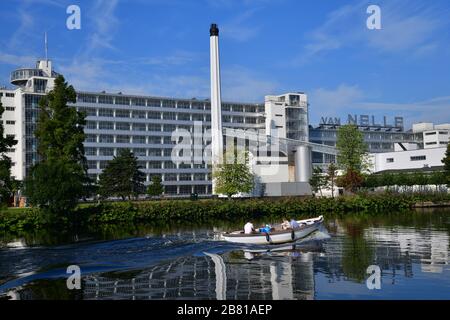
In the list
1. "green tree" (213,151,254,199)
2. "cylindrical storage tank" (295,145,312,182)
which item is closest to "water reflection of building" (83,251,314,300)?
"green tree" (213,151,254,199)

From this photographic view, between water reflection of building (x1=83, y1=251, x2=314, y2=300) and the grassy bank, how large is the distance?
3520 centimetres

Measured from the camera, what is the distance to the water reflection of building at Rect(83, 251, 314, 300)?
77.0ft

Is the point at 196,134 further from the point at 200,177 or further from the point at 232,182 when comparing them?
the point at 232,182

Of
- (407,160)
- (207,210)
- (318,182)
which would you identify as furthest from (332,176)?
(407,160)


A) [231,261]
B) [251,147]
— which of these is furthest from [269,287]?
[251,147]

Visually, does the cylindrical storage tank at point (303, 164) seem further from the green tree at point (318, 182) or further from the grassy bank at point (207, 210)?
the grassy bank at point (207, 210)

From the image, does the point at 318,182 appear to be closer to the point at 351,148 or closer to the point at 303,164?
the point at 351,148

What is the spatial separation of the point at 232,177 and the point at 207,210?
63.3 feet

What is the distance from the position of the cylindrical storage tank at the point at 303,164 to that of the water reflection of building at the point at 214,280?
9409cm

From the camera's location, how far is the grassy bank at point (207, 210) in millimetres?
63406

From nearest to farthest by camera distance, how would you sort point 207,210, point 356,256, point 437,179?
1. point 356,256
2. point 207,210
3. point 437,179

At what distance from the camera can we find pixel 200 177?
146250 millimetres

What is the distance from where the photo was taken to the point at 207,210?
78500 millimetres
